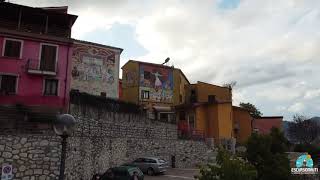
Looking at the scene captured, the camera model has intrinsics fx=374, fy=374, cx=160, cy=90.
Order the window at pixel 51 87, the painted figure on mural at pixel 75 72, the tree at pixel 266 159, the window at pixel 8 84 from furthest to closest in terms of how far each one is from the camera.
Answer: the painted figure on mural at pixel 75 72 → the window at pixel 51 87 → the window at pixel 8 84 → the tree at pixel 266 159

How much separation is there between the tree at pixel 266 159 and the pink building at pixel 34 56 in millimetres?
17896

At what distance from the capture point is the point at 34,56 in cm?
3300

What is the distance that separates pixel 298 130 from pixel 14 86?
62639 mm

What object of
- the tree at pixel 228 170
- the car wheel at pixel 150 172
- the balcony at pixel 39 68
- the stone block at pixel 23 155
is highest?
the balcony at pixel 39 68

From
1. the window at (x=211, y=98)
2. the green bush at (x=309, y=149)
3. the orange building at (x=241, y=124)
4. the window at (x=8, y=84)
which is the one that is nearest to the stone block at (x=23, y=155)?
the window at (x=8, y=84)

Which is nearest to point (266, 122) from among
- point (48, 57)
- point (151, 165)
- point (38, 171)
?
point (151, 165)

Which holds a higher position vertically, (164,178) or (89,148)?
(89,148)

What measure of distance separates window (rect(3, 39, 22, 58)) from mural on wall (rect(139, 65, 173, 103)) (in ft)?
75.0

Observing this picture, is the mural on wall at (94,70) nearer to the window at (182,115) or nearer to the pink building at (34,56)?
the pink building at (34,56)

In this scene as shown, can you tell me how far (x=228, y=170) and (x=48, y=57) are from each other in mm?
24048

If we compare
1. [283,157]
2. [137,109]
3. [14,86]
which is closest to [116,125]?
[137,109]

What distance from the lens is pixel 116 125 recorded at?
121 ft

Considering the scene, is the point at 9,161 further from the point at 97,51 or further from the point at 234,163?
the point at 97,51

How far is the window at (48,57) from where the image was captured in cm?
3312
